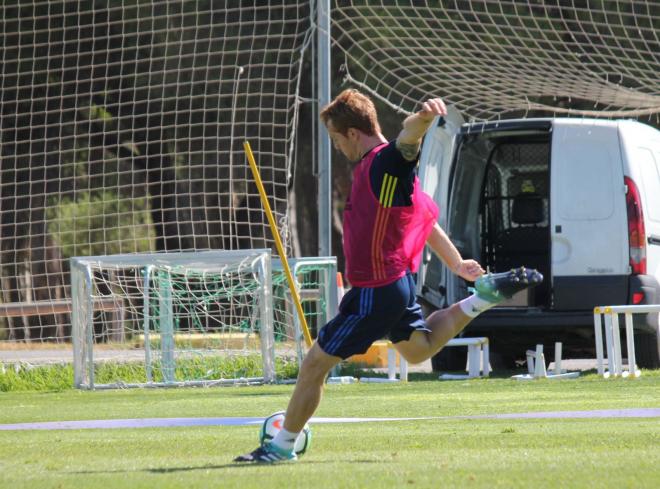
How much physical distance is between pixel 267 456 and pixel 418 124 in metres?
1.50

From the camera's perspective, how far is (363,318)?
596cm

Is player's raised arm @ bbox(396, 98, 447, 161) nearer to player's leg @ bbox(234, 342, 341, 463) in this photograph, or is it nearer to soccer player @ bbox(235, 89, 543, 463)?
soccer player @ bbox(235, 89, 543, 463)

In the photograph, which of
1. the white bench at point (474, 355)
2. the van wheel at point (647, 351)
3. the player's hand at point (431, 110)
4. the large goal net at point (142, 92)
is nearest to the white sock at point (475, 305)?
the player's hand at point (431, 110)

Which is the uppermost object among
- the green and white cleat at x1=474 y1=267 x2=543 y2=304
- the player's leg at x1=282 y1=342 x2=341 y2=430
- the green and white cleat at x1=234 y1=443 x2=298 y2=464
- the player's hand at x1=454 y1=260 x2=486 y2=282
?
the player's hand at x1=454 y1=260 x2=486 y2=282

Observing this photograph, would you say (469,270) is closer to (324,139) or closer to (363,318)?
(363,318)

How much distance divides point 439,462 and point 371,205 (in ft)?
3.75

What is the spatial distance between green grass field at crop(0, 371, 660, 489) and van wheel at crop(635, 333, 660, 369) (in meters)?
2.09

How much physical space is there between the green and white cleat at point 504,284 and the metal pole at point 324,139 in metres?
7.96

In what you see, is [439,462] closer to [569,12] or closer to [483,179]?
[483,179]

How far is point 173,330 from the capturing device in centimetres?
1373

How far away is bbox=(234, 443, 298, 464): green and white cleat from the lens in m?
5.90

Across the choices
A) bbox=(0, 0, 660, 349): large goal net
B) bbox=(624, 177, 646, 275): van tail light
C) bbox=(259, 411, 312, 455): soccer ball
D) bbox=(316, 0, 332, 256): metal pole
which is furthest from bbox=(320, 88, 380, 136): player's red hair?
bbox=(316, 0, 332, 256): metal pole

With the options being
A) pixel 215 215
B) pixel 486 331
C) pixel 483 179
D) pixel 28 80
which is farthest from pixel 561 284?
pixel 215 215

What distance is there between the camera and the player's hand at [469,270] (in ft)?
Answer: 21.5
